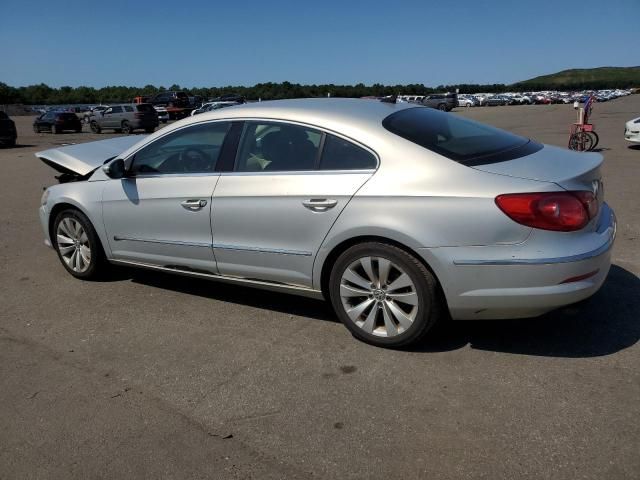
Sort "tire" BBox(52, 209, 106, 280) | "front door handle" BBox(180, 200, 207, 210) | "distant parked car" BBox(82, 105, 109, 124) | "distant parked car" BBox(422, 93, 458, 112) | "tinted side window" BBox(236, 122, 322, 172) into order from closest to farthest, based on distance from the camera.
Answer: "tinted side window" BBox(236, 122, 322, 172) < "front door handle" BBox(180, 200, 207, 210) < "tire" BBox(52, 209, 106, 280) < "distant parked car" BBox(82, 105, 109, 124) < "distant parked car" BBox(422, 93, 458, 112)

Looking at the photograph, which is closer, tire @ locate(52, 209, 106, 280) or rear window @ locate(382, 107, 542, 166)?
rear window @ locate(382, 107, 542, 166)

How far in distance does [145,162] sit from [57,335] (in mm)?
1546

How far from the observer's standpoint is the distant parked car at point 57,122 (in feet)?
109

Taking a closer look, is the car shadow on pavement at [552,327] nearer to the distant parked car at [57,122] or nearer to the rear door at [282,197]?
the rear door at [282,197]

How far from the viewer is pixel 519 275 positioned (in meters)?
3.19

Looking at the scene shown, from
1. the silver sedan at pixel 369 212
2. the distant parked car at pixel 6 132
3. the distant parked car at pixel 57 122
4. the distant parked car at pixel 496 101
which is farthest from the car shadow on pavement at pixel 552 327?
the distant parked car at pixel 496 101

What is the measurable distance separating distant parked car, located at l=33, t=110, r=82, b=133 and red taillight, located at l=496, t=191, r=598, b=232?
114 ft

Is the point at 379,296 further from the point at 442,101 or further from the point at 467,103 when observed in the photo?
the point at 467,103

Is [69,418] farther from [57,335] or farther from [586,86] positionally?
[586,86]

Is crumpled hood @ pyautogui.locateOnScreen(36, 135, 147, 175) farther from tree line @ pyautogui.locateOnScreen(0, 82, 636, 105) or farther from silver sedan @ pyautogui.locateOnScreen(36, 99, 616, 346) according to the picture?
tree line @ pyautogui.locateOnScreen(0, 82, 636, 105)

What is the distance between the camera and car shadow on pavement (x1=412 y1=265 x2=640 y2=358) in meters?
3.60

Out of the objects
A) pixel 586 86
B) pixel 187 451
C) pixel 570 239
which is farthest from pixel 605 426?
pixel 586 86

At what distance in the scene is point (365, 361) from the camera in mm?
3564

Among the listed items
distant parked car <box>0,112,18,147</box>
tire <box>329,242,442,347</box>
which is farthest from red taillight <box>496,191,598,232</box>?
distant parked car <box>0,112,18,147</box>
